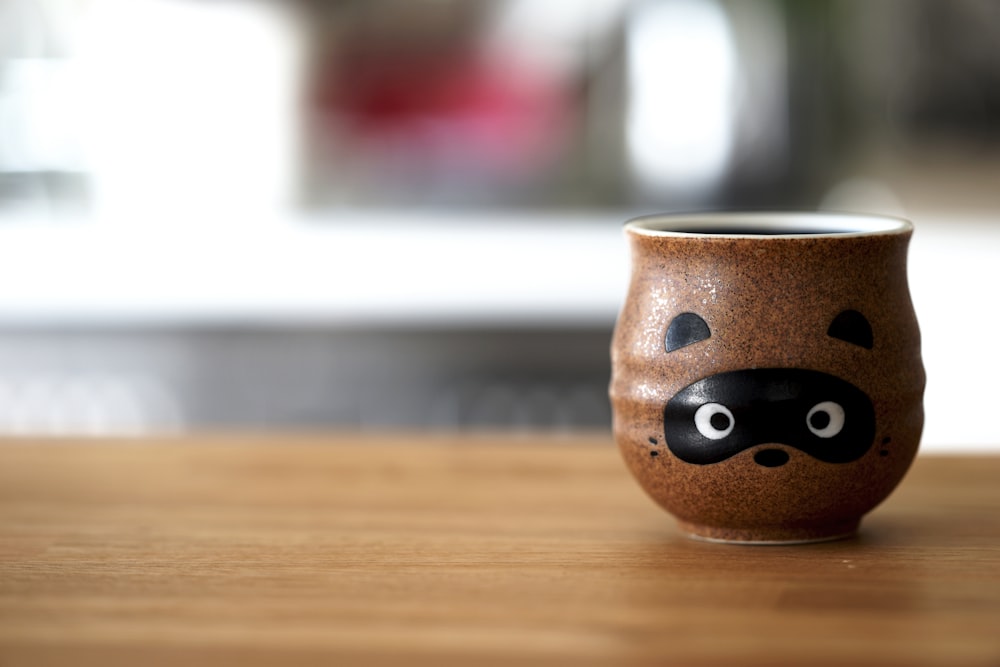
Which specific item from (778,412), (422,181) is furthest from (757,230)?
(422,181)

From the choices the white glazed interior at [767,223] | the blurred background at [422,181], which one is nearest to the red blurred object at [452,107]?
the blurred background at [422,181]

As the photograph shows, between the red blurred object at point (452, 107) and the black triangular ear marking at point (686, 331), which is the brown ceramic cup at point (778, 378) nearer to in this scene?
the black triangular ear marking at point (686, 331)

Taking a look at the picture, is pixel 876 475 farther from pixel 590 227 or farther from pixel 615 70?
pixel 615 70

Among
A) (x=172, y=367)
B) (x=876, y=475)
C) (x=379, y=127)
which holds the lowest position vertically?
(x=172, y=367)

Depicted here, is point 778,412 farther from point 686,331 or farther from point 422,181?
point 422,181

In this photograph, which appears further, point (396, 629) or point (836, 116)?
point (836, 116)

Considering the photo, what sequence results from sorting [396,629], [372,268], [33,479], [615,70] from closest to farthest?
[396,629]
[33,479]
[372,268]
[615,70]

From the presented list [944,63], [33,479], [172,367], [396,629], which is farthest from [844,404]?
[944,63]
